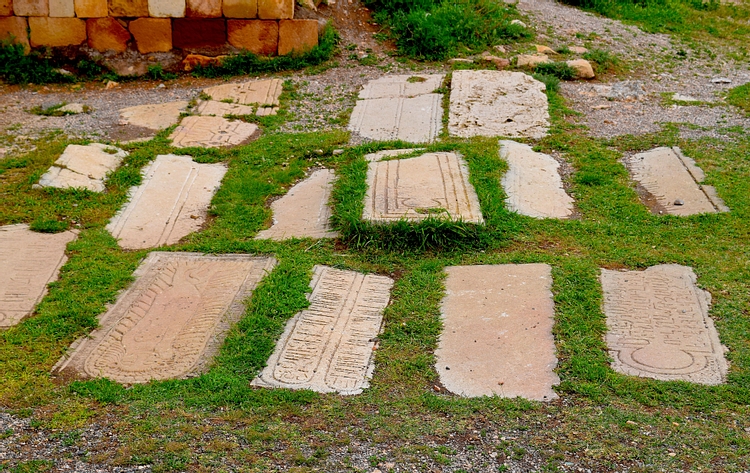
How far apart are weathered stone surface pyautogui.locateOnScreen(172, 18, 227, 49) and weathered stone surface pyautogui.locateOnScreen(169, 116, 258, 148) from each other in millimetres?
1576

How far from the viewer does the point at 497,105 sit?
694cm

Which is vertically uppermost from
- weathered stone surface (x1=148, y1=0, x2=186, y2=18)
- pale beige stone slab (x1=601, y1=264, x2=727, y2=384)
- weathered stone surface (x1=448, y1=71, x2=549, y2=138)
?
weathered stone surface (x1=148, y1=0, x2=186, y2=18)

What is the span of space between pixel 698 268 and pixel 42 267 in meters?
3.80

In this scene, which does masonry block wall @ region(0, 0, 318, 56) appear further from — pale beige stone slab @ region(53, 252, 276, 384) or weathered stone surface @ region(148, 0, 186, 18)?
pale beige stone slab @ region(53, 252, 276, 384)

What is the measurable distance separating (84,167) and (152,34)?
8.97ft

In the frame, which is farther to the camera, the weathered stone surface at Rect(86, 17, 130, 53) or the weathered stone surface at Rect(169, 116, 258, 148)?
the weathered stone surface at Rect(86, 17, 130, 53)

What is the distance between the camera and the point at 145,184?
5672mm

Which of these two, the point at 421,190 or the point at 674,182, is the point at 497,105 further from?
the point at 421,190

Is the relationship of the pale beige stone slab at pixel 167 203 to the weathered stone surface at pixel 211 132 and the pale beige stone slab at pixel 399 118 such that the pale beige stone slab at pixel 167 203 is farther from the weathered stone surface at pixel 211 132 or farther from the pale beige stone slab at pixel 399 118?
the pale beige stone slab at pixel 399 118

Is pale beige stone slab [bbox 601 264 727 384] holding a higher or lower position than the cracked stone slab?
lower

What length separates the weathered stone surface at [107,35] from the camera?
25.9 feet

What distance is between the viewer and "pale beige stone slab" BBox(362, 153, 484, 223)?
4.85 meters

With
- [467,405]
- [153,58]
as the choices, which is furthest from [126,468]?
[153,58]

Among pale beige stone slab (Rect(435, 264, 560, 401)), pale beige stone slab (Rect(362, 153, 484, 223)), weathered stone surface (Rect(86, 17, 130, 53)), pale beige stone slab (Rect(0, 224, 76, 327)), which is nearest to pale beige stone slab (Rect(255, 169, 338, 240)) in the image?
pale beige stone slab (Rect(362, 153, 484, 223))
